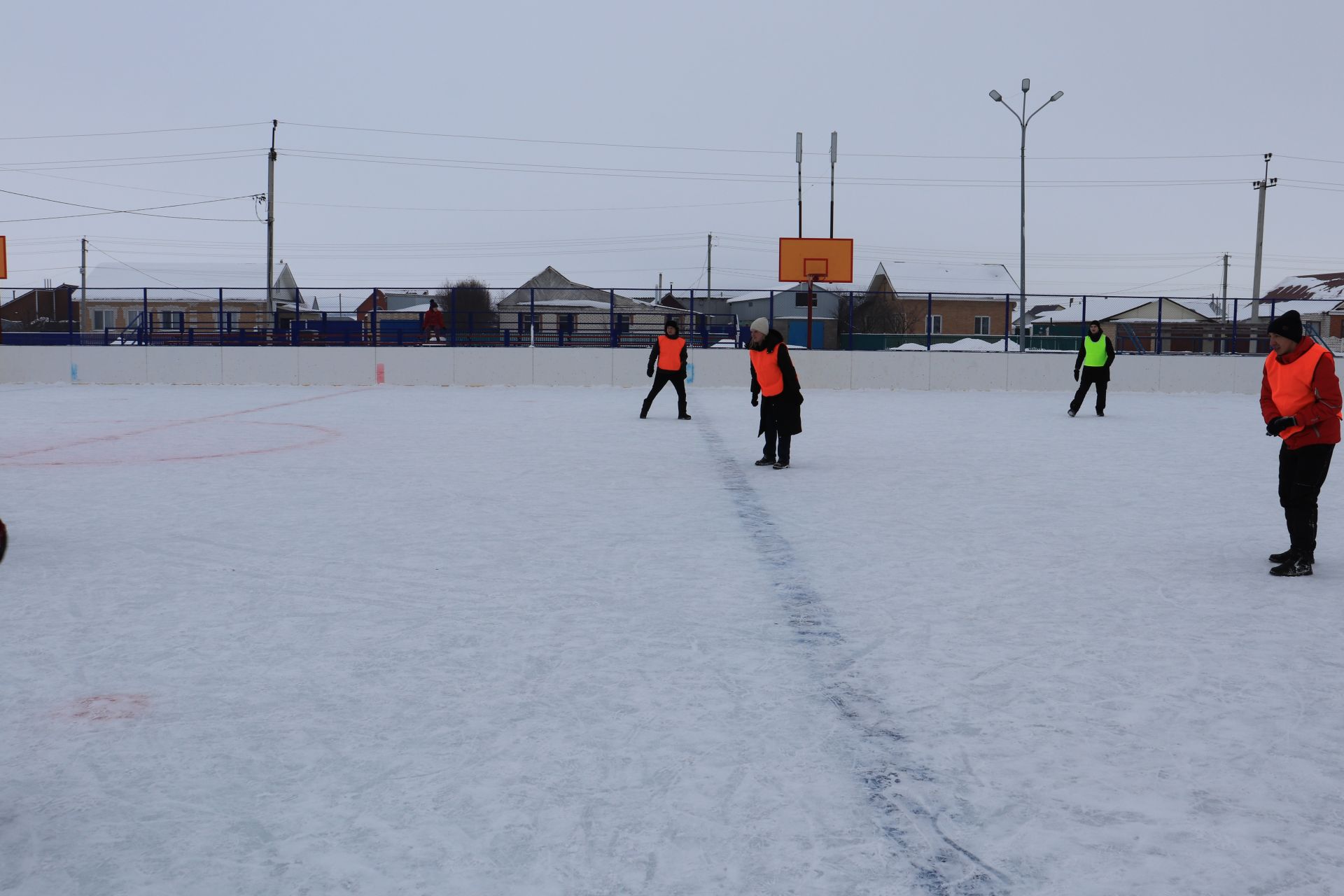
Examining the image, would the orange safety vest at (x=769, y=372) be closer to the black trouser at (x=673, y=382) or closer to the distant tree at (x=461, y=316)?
the black trouser at (x=673, y=382)

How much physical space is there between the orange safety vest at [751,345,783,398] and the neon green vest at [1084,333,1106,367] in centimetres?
794

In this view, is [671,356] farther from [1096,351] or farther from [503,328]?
[503,328]

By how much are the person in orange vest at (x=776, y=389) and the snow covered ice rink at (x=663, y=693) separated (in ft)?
6.31

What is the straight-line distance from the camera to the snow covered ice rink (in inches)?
113

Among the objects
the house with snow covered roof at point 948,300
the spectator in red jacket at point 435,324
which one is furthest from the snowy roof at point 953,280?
the spectator in red jacket at point 435,324

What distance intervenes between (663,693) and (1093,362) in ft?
48.9

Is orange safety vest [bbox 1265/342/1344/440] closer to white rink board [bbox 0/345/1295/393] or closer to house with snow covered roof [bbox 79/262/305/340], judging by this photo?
white rink board [bbox 0/345/1295/393]

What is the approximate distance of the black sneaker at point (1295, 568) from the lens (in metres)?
6.27

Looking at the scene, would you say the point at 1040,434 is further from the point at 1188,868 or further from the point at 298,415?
the point at 1188,868

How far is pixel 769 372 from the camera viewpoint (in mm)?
11062

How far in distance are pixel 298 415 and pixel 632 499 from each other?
971 centimetres

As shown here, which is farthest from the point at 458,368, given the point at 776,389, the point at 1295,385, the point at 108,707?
the point at 108,707

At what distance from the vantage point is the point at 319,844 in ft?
9.55

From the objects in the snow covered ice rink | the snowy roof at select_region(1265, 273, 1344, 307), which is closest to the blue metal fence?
Result: the snow covered ice rink
